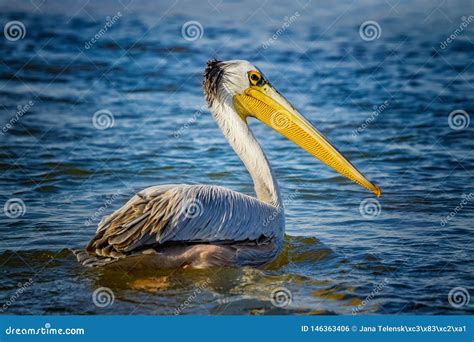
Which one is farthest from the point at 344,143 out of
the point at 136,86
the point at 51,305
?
the point at 51,305

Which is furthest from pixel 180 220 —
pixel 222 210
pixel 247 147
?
pixel 247 147

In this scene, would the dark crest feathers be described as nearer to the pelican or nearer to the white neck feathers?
the pelican

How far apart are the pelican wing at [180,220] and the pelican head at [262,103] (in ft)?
2.45

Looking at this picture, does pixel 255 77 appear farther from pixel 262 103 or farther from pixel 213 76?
pixel 213 76

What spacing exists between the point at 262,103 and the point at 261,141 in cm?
207

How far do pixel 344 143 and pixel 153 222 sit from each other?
3311 mm

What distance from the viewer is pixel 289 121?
6527 mm

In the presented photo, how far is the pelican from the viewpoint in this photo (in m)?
5.82

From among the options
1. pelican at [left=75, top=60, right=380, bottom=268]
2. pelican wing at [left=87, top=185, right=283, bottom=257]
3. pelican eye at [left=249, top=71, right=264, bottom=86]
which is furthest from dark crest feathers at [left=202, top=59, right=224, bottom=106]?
pelican wing at [left=87, top=185, right=283, bottom=257]

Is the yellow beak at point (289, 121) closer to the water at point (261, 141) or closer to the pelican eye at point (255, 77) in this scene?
the pelican eye at point (255, 77)

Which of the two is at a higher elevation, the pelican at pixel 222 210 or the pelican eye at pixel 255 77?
the pelican eye at pixel 255 77

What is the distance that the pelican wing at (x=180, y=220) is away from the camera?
5.79 metres

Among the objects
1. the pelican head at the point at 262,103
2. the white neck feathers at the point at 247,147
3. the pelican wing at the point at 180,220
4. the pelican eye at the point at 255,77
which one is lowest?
the pelican wing at the point at 180,220

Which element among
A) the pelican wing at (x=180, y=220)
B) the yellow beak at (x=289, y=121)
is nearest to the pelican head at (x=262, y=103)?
the yellow beak at (x=289, y=121)
